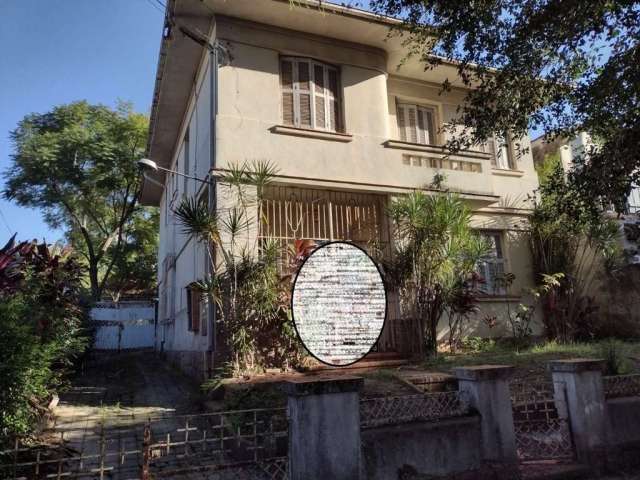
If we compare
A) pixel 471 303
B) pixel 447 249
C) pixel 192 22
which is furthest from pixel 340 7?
pixel 471 303

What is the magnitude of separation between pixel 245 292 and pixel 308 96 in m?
4.40

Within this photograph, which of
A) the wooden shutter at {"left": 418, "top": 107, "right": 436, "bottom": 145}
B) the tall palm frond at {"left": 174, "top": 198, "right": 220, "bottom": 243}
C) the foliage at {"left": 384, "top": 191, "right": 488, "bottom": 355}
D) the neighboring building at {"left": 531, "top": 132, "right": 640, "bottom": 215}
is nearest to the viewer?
the tall palm frond at {"left": 174, "top": 198, "right": 220, "bottom": 243}

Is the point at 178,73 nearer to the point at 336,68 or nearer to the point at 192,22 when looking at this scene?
the point at 192,22

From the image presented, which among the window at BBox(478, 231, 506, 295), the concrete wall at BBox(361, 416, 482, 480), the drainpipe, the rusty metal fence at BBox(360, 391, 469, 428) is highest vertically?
the drainpipe

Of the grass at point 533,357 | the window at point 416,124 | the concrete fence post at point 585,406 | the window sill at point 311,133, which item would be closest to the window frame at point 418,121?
the window at point 416,124

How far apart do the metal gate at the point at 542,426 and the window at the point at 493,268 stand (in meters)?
5.68

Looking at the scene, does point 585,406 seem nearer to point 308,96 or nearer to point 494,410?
point 494,410

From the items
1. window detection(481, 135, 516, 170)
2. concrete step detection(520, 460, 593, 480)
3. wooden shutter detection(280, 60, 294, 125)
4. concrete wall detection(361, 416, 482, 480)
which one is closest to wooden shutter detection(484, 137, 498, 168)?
window detection(481, 135, 516, 170)

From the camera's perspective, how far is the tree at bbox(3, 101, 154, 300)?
1948 centimetres

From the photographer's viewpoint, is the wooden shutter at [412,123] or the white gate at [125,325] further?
the white gate at [125,325]

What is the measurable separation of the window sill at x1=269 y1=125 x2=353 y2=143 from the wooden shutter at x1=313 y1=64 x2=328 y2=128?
435mm

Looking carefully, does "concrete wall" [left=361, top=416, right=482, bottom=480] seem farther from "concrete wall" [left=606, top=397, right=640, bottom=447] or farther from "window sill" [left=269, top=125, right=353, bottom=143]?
"window sill" [left=269, top=125, right=353, bottom=143]

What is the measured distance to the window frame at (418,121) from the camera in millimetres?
11211

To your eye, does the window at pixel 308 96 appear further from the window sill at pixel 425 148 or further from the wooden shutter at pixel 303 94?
the window sill at pixel 425 148
